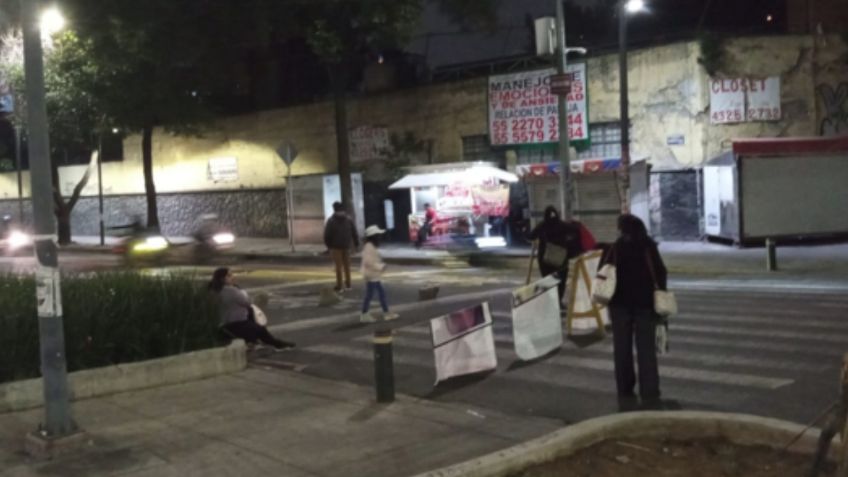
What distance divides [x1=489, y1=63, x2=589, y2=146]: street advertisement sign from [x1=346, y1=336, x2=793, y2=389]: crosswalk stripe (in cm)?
1747

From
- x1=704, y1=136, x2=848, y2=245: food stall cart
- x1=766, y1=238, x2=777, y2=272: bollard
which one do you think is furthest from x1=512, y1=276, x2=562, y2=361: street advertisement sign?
x1=704, y1=136, x2=848, y2=245: food stall cart

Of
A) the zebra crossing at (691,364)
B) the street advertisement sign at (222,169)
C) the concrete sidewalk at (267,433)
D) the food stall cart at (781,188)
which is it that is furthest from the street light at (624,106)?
the street advertisement sign at (222,169)

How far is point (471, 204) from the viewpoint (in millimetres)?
28312

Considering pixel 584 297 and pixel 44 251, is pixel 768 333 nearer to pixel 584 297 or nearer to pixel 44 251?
pixel 584 297

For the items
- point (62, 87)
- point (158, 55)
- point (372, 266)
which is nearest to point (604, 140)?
point (372, 266)

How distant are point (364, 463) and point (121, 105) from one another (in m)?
32.1

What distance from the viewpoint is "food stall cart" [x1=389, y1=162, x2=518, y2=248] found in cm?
2811

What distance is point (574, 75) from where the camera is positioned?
27672 millimetres

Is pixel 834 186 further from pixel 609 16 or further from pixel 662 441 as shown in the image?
pixel 609 16

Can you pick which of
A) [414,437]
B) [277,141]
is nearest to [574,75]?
[277,141]

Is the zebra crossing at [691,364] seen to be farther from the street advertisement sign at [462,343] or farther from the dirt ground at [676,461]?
the dirt ground at [676,461]

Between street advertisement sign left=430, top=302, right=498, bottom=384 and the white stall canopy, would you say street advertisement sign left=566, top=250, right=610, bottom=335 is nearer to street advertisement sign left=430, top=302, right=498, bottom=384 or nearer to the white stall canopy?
street advertisement sign left=430, top=302, right=498, bottom=384

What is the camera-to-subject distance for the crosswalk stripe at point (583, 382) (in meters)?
8.38

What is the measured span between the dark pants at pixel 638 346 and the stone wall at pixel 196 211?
97.5ft
